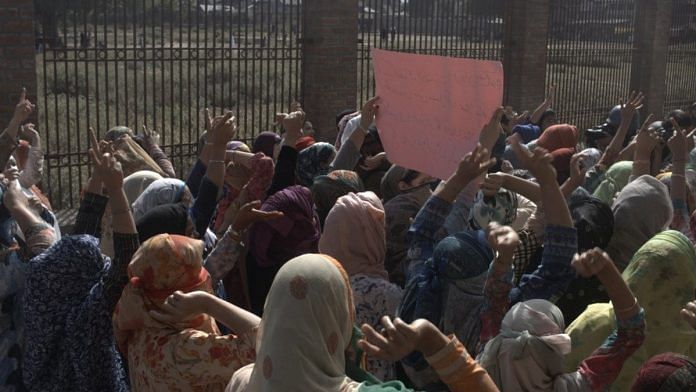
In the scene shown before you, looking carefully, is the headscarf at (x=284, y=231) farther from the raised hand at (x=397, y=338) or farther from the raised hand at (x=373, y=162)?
the raised hand at (x=397, y=338)

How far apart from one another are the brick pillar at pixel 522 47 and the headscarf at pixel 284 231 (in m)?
9.07

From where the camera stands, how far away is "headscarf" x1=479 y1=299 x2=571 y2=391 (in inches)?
109

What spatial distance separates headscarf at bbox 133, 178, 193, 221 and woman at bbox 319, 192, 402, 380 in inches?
36.6

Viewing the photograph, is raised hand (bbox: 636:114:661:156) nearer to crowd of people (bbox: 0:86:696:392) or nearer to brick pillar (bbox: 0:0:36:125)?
crowd of people (bbox: 0:86:696:392)

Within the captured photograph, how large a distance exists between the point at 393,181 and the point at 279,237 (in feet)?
2.31

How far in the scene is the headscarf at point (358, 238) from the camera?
369 centimetres

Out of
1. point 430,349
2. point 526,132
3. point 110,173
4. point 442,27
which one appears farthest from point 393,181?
point 442,27

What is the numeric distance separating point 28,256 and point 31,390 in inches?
23.7

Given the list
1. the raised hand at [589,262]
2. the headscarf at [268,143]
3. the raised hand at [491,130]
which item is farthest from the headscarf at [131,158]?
the raised hand at [589,262]

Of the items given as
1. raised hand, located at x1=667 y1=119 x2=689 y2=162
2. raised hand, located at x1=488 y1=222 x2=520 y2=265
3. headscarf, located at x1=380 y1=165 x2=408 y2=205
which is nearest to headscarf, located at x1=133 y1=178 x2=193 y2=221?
headscarf, located at x1=380 y1=165 x2=408 y2=205

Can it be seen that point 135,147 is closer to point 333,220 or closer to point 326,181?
point 326,181

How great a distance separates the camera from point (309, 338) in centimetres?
238

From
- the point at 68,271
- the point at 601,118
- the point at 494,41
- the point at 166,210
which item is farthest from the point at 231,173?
the point at 601,118

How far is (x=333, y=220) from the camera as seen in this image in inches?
148
